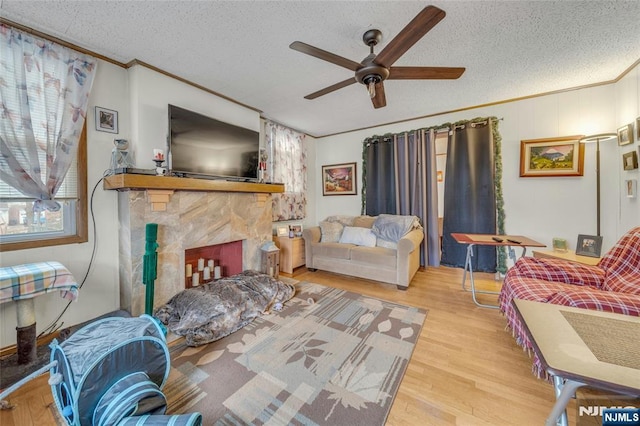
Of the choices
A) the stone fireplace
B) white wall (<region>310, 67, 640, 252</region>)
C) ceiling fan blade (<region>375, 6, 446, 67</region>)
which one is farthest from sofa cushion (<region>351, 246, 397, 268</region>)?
ceiling fan blade (<region>375, 6, 446, 67</region>)

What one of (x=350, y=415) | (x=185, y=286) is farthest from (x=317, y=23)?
(x=185, y=286)

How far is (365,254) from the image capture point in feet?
10.4

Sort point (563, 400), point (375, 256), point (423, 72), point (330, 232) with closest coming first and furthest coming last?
1. point (563, 400)
2. point (423, 72)
3. point (375, 256)
4. point (330, 232)

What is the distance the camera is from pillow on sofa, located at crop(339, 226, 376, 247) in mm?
3475

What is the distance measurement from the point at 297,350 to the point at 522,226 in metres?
3.36

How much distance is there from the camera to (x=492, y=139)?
3.26 m

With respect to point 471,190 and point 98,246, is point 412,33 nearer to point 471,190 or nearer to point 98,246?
point 471,190

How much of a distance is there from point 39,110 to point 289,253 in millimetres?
2842

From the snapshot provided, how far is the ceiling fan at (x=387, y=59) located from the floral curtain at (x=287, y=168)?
207cm

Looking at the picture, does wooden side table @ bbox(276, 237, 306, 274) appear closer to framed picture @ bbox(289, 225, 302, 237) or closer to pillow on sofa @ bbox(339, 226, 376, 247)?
framed picture @ bbox(289, 225, 302, 237)

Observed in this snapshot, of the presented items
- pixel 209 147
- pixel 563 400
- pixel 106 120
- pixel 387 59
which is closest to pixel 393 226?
pixel 387 59

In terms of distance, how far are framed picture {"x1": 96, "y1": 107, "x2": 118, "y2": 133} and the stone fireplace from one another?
1.63 ft

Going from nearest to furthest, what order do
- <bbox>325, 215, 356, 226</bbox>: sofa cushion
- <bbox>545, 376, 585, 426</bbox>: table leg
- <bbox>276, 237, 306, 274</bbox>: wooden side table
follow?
<bbox>545, 376, 585, 426</bbox>: table leg
<bbox>276, 237, 306, 274</bbox>: wooden side table
<bbox>325, 215, 356, 226</bbox>: sofa cushion

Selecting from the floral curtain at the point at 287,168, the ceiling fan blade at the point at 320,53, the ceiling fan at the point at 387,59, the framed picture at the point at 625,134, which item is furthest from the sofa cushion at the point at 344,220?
the framed picture at the point at 625,134
